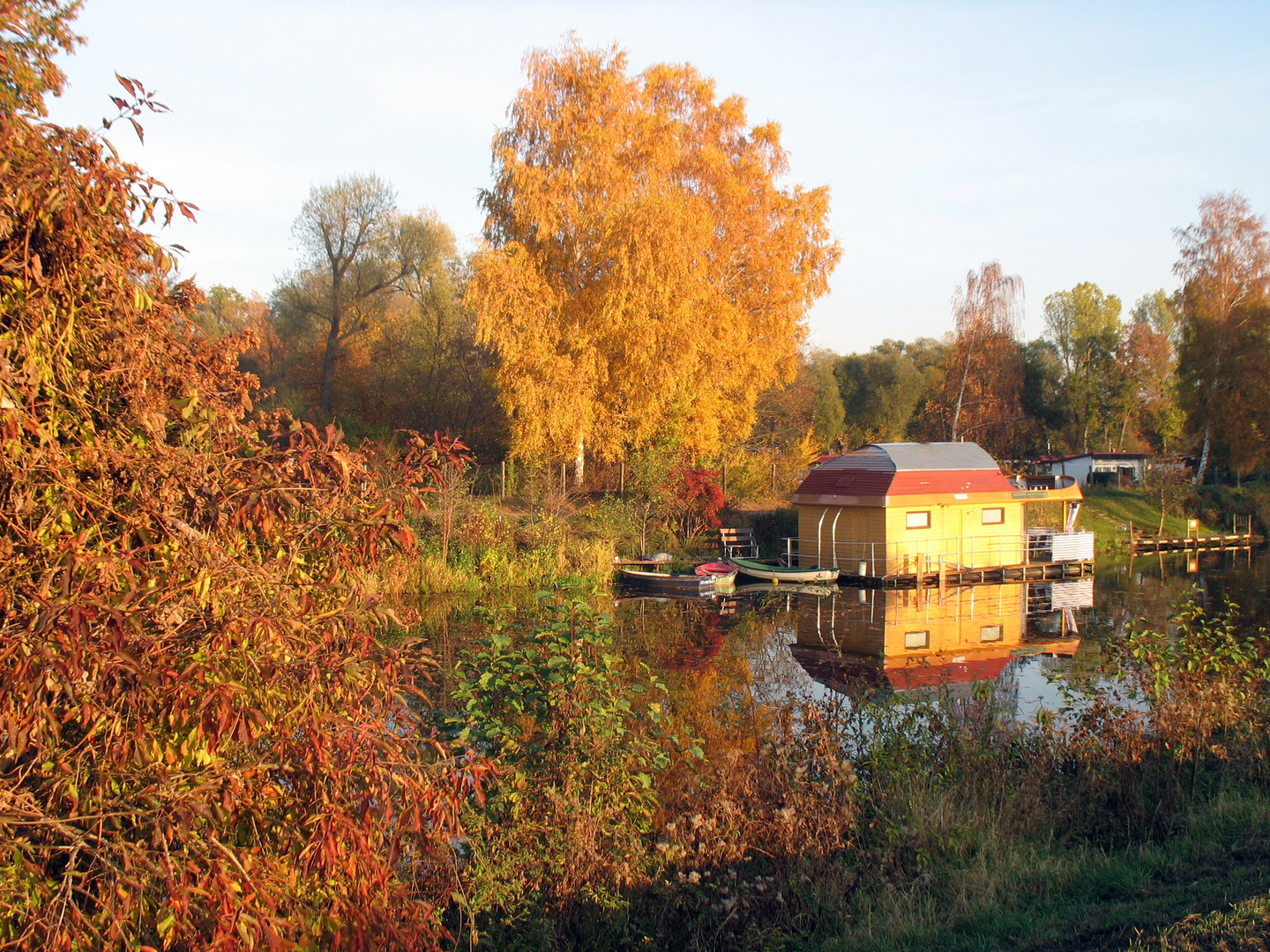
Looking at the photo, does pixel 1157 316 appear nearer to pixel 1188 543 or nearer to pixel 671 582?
pixel 1188 543

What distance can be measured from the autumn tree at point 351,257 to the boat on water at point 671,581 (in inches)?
579

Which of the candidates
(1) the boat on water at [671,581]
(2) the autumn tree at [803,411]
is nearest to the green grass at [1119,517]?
(2) the autumn tree at [803,411]

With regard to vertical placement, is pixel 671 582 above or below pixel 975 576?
above

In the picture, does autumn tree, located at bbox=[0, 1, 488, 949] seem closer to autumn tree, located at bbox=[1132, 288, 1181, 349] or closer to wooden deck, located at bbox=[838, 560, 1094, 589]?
wooden deck, located at bbox=[838, 560, 1094, 589]

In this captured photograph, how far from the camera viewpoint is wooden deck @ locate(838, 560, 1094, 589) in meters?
25.2

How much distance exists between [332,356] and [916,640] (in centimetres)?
2308

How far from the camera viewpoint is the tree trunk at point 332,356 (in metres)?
32.6

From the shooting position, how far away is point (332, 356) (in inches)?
1283

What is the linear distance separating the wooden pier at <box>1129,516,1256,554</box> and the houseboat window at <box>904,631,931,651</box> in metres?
20.0

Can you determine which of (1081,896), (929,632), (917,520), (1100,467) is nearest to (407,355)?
(917,520)

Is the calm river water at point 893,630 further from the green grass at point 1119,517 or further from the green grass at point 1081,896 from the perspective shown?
the green grass at point 1119,517

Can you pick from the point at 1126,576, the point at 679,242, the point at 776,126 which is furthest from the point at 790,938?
the point at 776,126

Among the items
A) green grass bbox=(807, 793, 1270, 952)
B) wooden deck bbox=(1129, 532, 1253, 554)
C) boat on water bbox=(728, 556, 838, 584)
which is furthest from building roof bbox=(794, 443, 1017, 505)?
green grass bbox=(807, 793, 1270, 952)

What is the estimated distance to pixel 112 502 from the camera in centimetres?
301
